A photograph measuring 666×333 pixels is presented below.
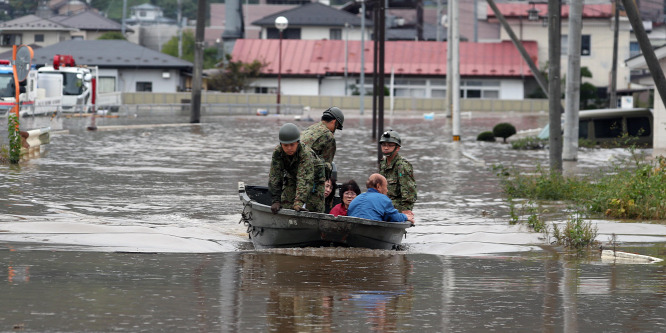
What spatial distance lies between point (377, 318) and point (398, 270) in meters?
3.05

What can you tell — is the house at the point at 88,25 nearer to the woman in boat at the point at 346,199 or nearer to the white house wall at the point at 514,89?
the white house wall at the point at 514,89

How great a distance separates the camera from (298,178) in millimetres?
13078

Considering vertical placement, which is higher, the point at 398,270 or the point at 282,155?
the point at 282,155

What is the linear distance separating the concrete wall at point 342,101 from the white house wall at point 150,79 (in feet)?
16.4

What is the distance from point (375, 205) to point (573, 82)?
52.6 ft

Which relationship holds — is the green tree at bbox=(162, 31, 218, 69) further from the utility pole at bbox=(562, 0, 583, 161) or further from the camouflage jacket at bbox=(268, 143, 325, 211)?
the camouflage jacket at bbox=(268, 143, 325, 211)

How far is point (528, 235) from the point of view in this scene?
15.8 meters

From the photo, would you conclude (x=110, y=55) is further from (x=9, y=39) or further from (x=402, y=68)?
(x=9, y=39)

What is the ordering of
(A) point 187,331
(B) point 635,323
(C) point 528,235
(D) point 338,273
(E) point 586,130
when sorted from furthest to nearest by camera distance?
1. (E) point 586,130
2. (C) point 528,235
3. (D) point 338,273
4. (B) point 635,323
5. (A) point 187,331

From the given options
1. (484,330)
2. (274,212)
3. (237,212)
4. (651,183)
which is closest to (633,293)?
(484,330)

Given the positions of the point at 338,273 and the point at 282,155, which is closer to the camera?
the point at 338,273

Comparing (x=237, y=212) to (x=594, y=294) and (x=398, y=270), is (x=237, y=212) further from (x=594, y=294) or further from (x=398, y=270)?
(x=594, y=294)

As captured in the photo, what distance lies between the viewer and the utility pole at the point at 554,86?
2455 centimetres

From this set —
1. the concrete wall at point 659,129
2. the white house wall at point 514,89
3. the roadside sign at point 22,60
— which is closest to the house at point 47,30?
the white house wall at point 514,89
